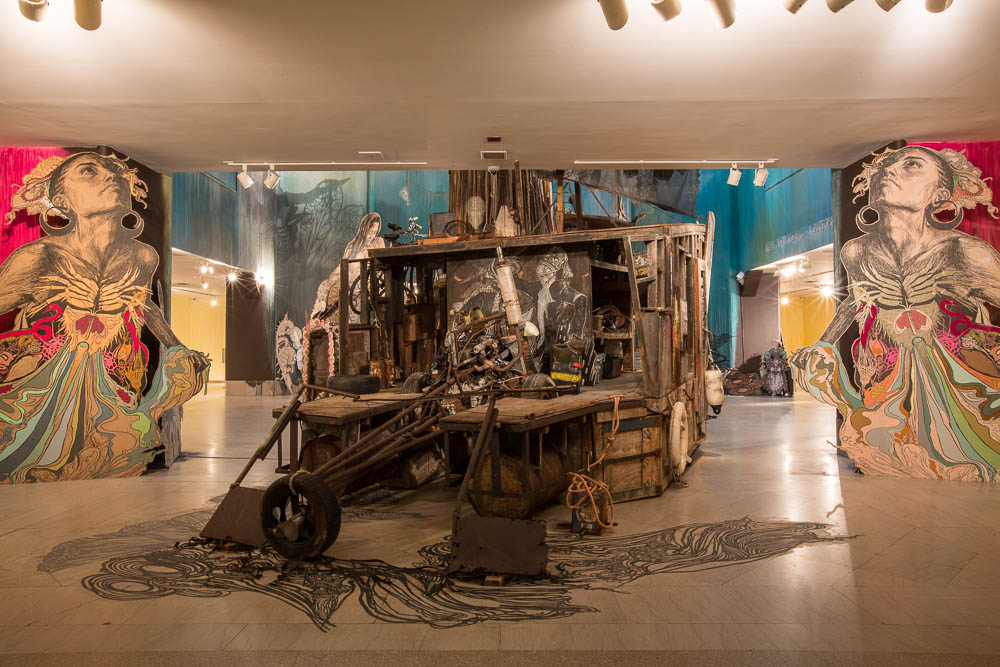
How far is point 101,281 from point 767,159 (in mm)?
8049

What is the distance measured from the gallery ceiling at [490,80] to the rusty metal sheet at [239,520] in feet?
11.5

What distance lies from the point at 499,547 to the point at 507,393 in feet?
4.66

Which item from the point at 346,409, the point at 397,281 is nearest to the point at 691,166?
the point at 397,281

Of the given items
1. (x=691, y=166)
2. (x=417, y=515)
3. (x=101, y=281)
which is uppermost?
(x=691, y=166)

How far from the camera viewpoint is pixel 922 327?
742cm

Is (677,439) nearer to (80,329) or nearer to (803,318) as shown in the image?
(80,329)

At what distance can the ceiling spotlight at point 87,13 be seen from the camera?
4382mm

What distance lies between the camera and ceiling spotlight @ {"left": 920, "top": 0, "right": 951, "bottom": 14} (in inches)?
173

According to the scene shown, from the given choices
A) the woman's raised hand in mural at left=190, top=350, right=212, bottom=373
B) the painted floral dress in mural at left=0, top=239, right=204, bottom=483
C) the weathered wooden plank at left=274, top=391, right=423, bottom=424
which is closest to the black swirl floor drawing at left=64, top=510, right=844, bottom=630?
the weathered wooden plank at left=274, top=391, right=423, bottom=424

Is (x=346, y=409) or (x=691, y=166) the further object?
(x=691, y=166)

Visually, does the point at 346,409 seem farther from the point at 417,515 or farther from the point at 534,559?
the point at 534,559

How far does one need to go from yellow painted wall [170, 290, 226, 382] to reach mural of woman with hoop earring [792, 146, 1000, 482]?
17800 mm

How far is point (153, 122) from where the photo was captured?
6.68 m

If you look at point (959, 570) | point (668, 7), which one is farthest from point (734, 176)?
point (959, 570)
